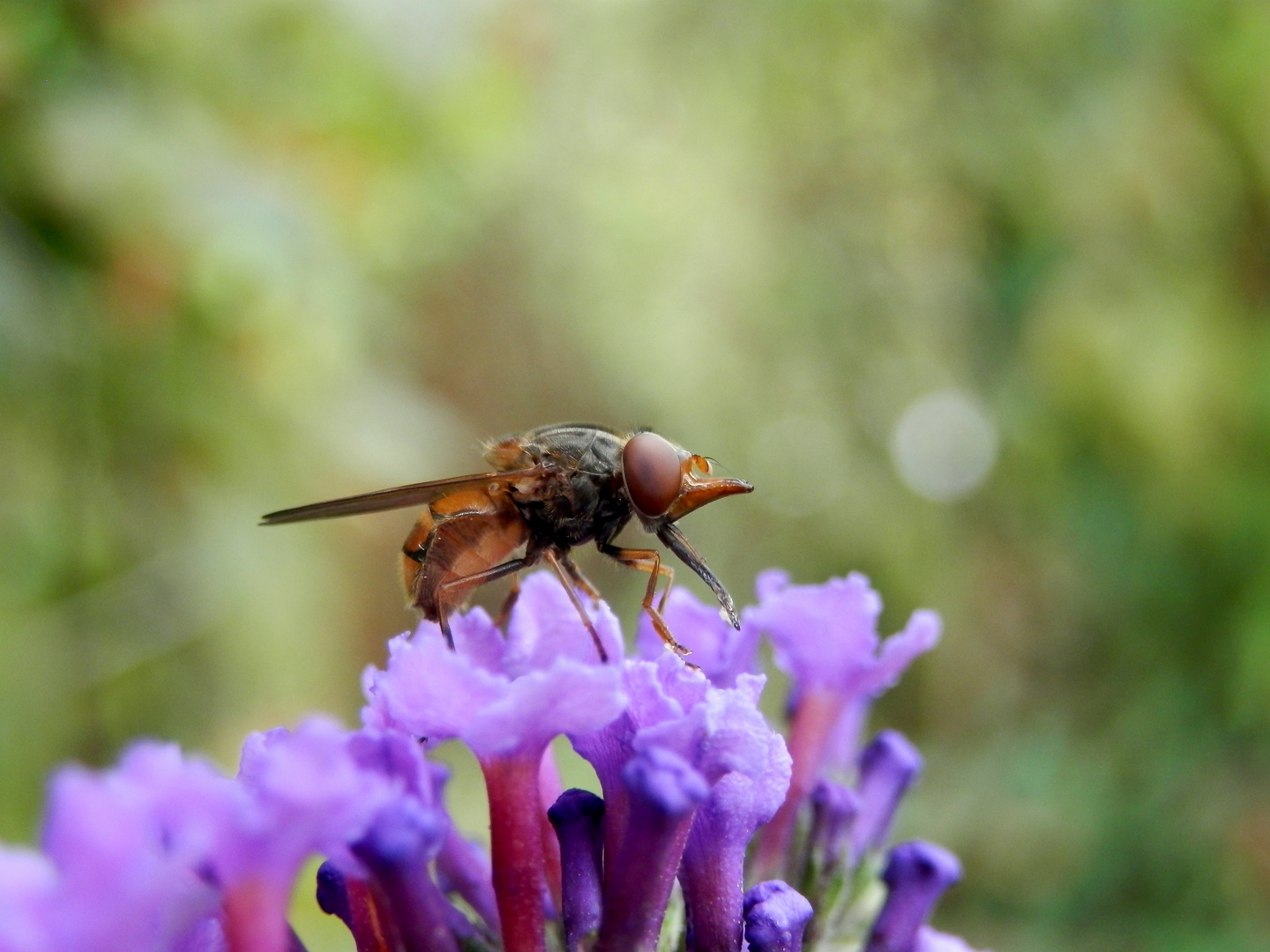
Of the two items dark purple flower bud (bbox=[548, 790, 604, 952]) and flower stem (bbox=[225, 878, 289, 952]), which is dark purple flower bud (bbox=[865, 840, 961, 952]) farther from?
flower stem (bbox=[225, 878, 289, 952])

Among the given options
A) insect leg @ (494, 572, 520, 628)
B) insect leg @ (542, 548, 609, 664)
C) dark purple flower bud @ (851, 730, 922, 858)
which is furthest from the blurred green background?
dark purple flower bud @ (851, 730, 922, 858)

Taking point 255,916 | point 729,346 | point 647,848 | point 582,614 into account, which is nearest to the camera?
point 255,916

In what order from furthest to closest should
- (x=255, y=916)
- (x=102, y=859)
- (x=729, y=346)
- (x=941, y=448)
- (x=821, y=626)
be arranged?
(x=729, y=346) → (x=941, y=448) → (x=821, y=626) → (x=255, y=916) → (x=102, y=859)

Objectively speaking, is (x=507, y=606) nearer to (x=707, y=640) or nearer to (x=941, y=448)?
(x=707, y=640)

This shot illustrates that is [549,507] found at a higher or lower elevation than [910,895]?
higher

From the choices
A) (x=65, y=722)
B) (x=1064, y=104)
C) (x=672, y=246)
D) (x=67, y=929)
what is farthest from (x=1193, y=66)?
(x=67, y=929)

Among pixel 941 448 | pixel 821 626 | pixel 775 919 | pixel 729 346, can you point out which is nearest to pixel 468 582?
pixel 821 626

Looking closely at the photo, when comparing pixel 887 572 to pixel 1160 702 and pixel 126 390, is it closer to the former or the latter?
pixel 1160 702

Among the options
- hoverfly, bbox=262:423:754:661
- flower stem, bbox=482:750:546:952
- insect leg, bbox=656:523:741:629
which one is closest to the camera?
flower stem, bbox=482:750:546:952
